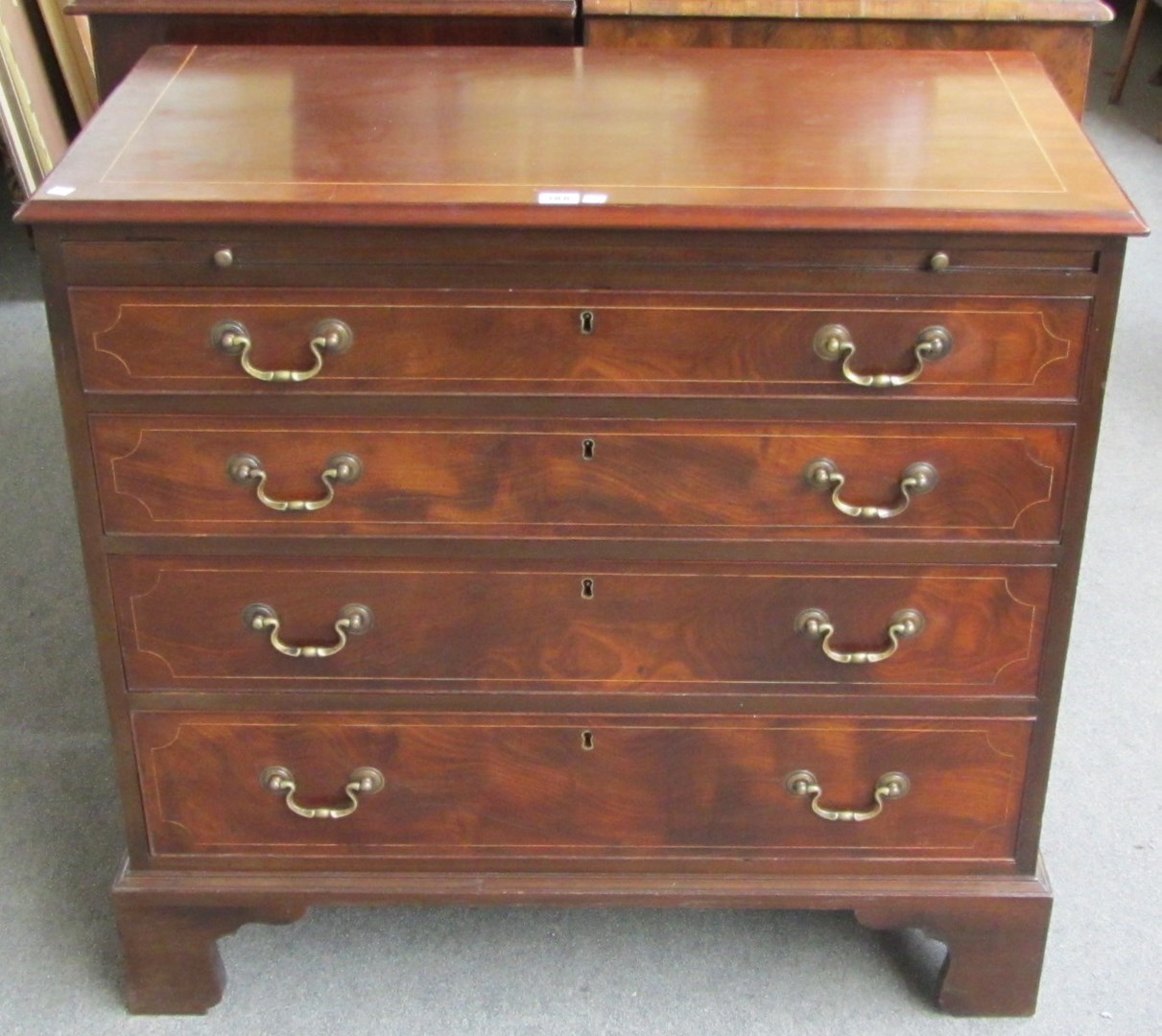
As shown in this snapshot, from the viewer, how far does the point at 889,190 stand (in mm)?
1371

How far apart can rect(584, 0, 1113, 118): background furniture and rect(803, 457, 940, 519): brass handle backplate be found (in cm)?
51

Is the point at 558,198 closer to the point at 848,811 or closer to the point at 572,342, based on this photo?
the point at 572,342

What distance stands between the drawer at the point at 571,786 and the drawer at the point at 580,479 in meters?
0.22

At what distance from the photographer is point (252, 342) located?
1.41m

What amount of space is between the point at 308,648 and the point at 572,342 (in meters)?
0.41

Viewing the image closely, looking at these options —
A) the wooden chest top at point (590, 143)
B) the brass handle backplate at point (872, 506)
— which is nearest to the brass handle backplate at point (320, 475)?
the wooden chest top at point (590, 143)

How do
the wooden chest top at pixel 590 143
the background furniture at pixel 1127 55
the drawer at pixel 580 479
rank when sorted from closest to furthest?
the wooden chest top at pixel 590 143
the drawer at pixel 580 479
the background furniture at pixel 1127 55

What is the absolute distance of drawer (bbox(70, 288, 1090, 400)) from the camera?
54.4 inches

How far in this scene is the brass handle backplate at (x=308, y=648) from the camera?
1536mm

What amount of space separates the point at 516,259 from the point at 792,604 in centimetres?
43

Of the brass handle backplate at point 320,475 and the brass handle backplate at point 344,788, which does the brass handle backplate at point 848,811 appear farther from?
the brass handle backplate at point 320,475

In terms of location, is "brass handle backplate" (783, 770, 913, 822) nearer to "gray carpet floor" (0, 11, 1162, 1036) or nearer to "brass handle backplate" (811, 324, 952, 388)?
"gray carpet floor" (0, 11, 1162, 1036)

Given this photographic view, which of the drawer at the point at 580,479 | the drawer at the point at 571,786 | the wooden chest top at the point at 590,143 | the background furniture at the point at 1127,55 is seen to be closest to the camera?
the wooden chest top at the point at 590,143

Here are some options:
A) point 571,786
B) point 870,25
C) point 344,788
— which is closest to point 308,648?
point 344,788
